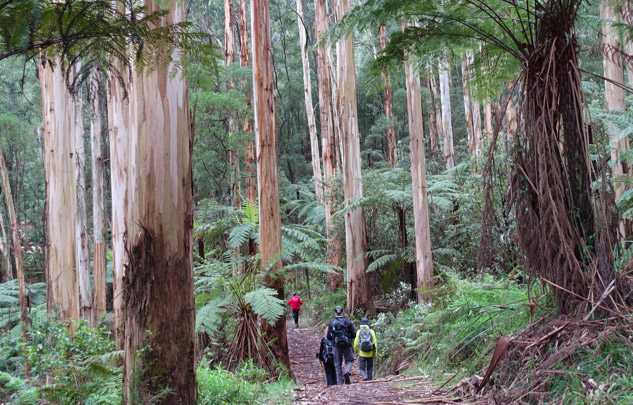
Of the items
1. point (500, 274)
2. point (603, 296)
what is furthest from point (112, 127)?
point (603, 296)

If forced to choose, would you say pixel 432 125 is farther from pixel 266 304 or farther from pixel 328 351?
pixel 266 304

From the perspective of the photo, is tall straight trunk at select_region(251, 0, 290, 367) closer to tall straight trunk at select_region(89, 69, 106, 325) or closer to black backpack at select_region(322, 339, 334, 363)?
black backpack at select_region(322, 339, 334, 363)

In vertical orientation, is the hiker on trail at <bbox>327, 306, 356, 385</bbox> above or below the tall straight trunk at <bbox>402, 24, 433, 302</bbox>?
below

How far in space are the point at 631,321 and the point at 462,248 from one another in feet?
29.5

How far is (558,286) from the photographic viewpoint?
3777 millimetres

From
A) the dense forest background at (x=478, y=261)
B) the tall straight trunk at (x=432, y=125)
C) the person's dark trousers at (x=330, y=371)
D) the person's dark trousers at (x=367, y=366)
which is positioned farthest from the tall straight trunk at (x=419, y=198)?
the tall straight trunk at (x=432, y=125)

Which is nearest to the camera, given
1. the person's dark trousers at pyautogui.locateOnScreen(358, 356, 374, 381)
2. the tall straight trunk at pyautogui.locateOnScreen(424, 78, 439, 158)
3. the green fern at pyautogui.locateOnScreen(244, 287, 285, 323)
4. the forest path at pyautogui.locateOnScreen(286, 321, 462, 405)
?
the forest path at pyautogui.locateOnScreen(286, 321, 462, 405)

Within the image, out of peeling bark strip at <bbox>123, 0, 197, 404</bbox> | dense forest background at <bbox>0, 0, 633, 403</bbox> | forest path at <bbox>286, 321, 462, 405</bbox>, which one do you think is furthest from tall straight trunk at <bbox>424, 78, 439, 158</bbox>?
peeling bark strip at <bbox>123, 0, 197, 404</bbox>

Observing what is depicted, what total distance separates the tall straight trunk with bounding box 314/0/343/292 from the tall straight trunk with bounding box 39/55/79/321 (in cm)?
620

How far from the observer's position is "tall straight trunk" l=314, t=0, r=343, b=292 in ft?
52.6

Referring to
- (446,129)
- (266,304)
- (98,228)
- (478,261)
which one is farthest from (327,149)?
(478,261)

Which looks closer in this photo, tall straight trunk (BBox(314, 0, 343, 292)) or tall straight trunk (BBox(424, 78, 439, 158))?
tall straight trunk (BBox(314, 0, 343, 292))

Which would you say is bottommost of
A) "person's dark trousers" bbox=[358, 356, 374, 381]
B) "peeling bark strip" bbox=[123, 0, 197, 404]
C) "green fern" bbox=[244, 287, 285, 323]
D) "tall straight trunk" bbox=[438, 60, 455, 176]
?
"person's dark trousers" bbox=[358, 356, 374, 381]

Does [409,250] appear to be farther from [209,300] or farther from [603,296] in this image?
[603,296]
